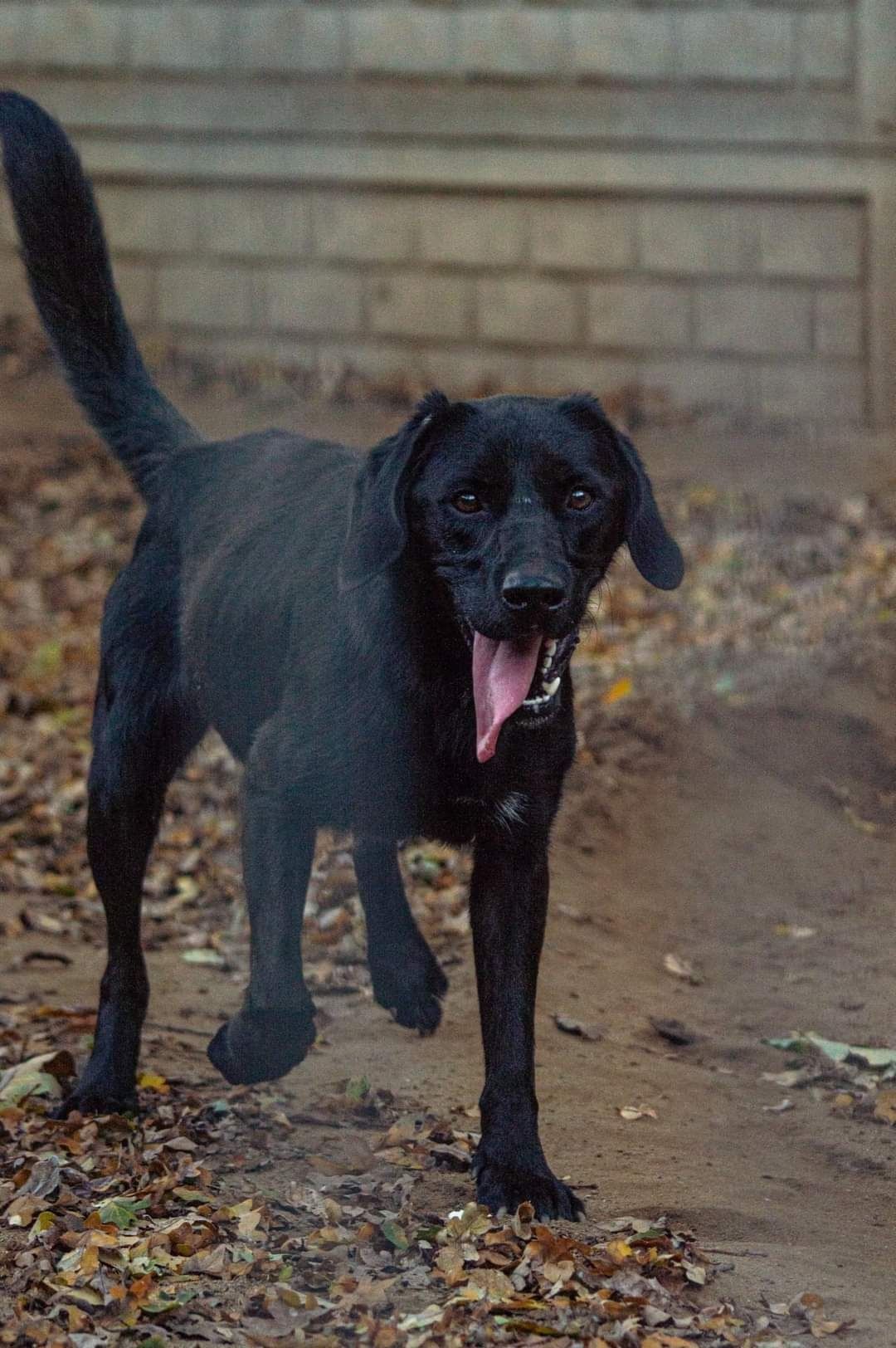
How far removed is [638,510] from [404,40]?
6.91 metres

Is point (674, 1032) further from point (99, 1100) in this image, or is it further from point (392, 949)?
point (99, 1100)

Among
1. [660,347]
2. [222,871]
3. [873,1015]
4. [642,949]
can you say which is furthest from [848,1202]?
[660,347]

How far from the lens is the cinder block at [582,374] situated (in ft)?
33.1

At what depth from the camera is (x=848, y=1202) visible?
379 centimetres

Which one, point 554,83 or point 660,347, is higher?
point 554,83

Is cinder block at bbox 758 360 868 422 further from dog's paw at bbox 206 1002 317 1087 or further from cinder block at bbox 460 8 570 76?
dog's paw at bbox 206 1002 317 1087

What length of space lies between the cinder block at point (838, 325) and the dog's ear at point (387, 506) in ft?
22.0

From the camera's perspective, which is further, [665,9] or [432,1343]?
[665,9]

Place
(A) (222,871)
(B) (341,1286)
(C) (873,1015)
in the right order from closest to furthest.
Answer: (B) (341,1286)
(C) (873,1015)
(A) (222,871)

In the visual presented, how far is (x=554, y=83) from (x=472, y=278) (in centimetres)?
110

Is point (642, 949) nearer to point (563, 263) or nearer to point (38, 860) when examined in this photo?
point (38, 860)

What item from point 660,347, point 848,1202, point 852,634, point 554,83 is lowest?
point 848,1202

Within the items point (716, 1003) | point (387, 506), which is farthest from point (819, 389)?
point (387, 506)

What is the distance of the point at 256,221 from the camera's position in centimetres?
1030
